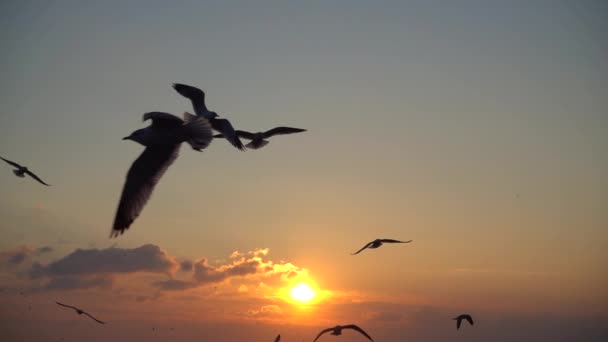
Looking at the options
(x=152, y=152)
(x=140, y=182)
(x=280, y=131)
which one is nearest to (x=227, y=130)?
(x=152, y=152)

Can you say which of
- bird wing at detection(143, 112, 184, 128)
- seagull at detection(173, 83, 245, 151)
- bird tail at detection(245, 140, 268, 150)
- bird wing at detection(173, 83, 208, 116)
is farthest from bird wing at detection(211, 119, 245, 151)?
bird tail at detection(245, 140, 268, 150)

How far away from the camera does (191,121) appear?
94.2 ft

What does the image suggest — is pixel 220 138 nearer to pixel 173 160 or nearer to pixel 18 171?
pixel 173 160

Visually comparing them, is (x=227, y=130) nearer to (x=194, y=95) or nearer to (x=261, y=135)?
(x=261, y=135)

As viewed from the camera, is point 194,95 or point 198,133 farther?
point 194,95

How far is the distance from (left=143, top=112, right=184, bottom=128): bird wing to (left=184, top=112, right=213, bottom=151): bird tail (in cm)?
35

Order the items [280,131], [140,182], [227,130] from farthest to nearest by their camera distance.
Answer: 1. [280,131]
2. [227,130]
3. [140,182]

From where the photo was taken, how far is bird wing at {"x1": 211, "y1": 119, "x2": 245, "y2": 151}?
1137 inches

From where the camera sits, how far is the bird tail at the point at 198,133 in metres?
27.9

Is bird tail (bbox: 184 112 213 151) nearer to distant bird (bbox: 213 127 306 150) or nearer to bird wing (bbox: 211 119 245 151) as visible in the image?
bird wing (bbox: 211 119 245 151)

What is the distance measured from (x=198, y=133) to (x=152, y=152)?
2099 millimetres

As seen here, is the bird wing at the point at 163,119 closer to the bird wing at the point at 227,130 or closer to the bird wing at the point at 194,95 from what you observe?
the bird wing at the point at 227,130

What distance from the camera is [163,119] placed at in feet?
92.8

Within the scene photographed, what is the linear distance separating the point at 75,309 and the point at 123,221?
16.7 metres
